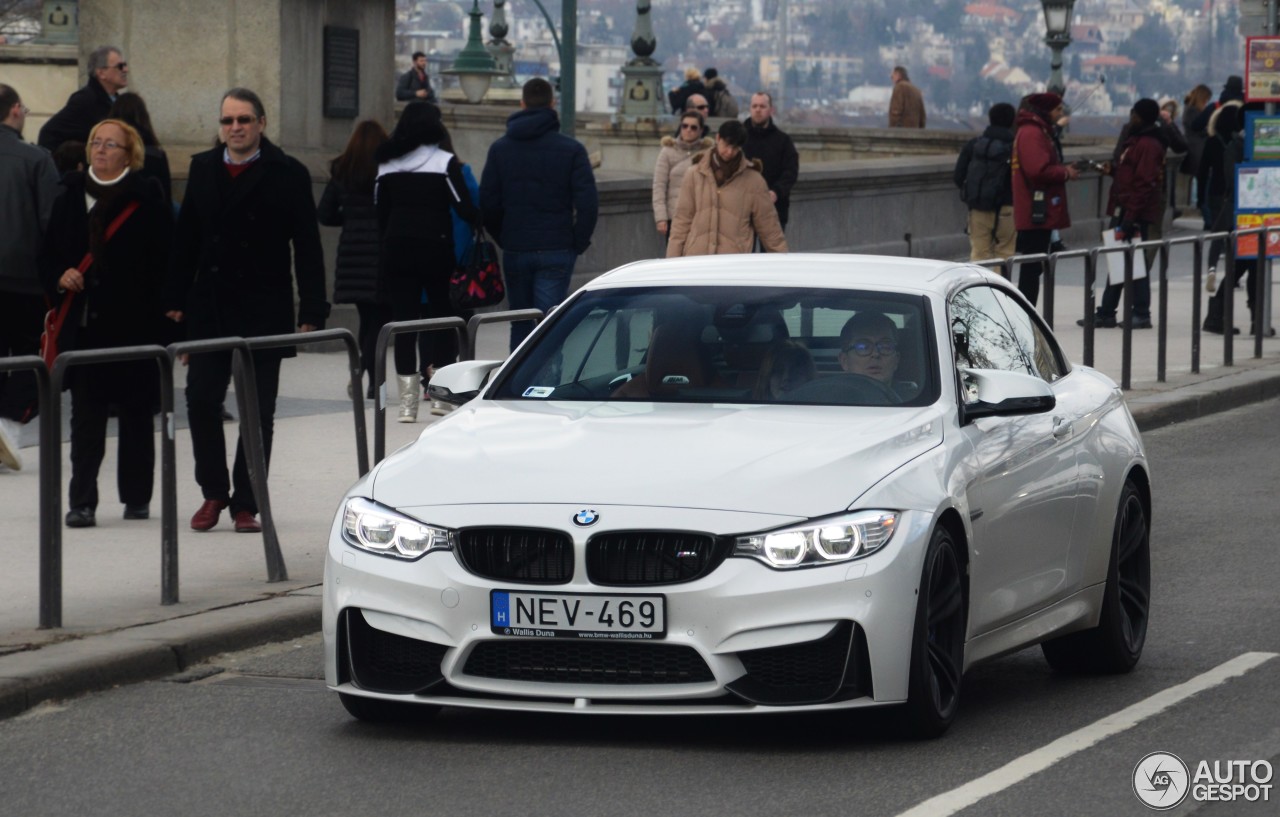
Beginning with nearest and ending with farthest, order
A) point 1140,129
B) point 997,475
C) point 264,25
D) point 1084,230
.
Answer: point 997,475 → point 264,25 → point 1140,129 → point 1084,230

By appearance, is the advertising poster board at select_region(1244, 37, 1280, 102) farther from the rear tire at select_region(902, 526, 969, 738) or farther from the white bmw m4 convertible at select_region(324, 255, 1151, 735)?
the rear tire at select_region(902, 526, 969, 738)

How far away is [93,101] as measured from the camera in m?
15.3

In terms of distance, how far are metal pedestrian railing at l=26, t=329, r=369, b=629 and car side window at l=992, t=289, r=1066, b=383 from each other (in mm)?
2696

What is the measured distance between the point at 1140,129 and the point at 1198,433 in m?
6.45

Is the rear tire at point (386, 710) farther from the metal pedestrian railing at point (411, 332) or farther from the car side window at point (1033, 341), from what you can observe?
the metal pedestrian railing at point (411, 332)

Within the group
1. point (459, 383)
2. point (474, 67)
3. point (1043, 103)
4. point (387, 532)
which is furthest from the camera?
point (474, 67)

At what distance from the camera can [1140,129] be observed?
22.2m

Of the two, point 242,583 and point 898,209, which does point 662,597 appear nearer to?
point 242,583

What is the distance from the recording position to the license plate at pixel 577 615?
653 centimetres

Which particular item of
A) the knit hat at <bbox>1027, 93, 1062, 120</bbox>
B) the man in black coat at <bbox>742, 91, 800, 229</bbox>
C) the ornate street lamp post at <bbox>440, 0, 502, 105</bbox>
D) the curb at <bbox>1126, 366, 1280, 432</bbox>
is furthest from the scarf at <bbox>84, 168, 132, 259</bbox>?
the ornate street lamp post at <bbox>440, 0, 502, 105</bbox>

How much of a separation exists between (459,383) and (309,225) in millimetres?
2898

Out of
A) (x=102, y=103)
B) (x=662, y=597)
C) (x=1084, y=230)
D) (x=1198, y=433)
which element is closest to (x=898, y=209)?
(x=1084, y=230)

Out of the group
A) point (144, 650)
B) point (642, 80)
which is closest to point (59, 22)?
point (642, 80)

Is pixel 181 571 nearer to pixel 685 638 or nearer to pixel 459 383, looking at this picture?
pixel 459 383
